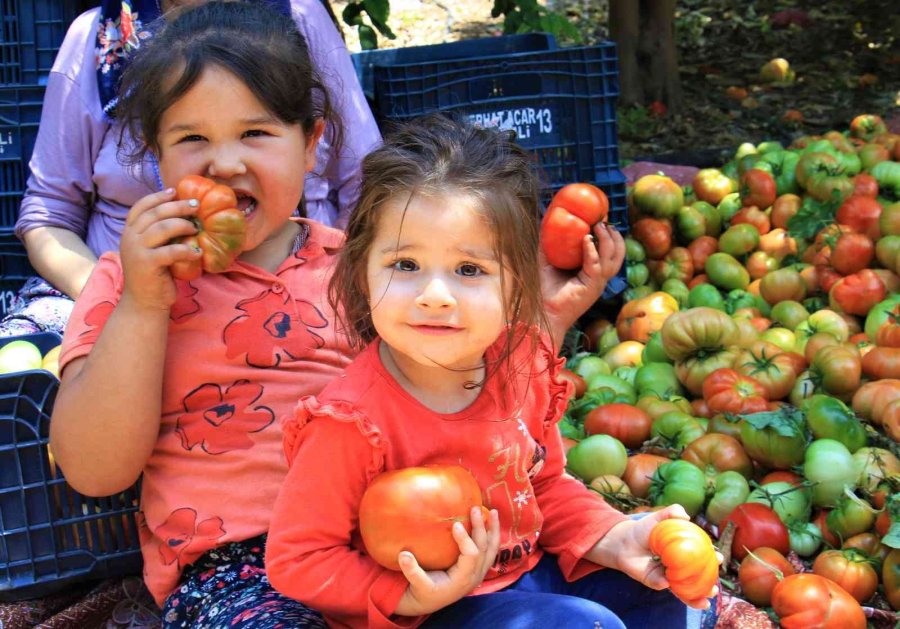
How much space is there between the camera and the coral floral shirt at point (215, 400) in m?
2.02

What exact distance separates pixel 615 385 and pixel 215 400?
1.68m

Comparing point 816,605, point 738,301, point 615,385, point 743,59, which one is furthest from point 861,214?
point 743,59

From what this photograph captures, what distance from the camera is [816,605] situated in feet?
7.72

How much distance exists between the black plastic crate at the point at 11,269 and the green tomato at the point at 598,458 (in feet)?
5.88

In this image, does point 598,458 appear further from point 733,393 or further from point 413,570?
point 413,570

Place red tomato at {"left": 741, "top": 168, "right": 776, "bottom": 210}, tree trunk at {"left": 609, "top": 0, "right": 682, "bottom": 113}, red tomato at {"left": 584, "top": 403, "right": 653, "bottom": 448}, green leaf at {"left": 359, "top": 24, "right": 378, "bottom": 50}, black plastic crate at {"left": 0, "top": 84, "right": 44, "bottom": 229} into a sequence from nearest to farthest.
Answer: red tomato at {"left": 584, "top": 403, "right": 653, "bottom": 448} < black plastic crate at {"left": 0, "top": 84, "right": 44, "bottom": 229} < red tomato at {"left": 741, "top": 168, "right": 776, "bottom": 210} < green leaf at {"left": 359, "top": 24, "right": 378, "bottom": 50} < tree trunk at {"left": 609, "top": 0, "right": 682, "bottom": 113}

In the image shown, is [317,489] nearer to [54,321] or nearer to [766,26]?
[54,321]

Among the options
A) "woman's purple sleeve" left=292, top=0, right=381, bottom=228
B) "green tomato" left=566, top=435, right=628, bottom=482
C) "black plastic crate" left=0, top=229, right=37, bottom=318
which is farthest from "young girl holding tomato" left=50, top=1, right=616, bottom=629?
"black plastic crate" left=0, top=229, right=37, bottom=318

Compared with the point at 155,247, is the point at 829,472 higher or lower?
lower

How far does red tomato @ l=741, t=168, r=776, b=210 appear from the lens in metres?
4.32

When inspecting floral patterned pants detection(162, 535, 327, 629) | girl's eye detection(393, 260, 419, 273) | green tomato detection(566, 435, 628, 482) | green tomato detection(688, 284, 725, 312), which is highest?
girl's eye detection(393, 260, 419, 273)

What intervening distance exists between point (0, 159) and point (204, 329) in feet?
5.03

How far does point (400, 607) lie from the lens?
5.43 feet

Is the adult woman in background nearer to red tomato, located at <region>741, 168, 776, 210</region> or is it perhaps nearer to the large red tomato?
the large red tomato
